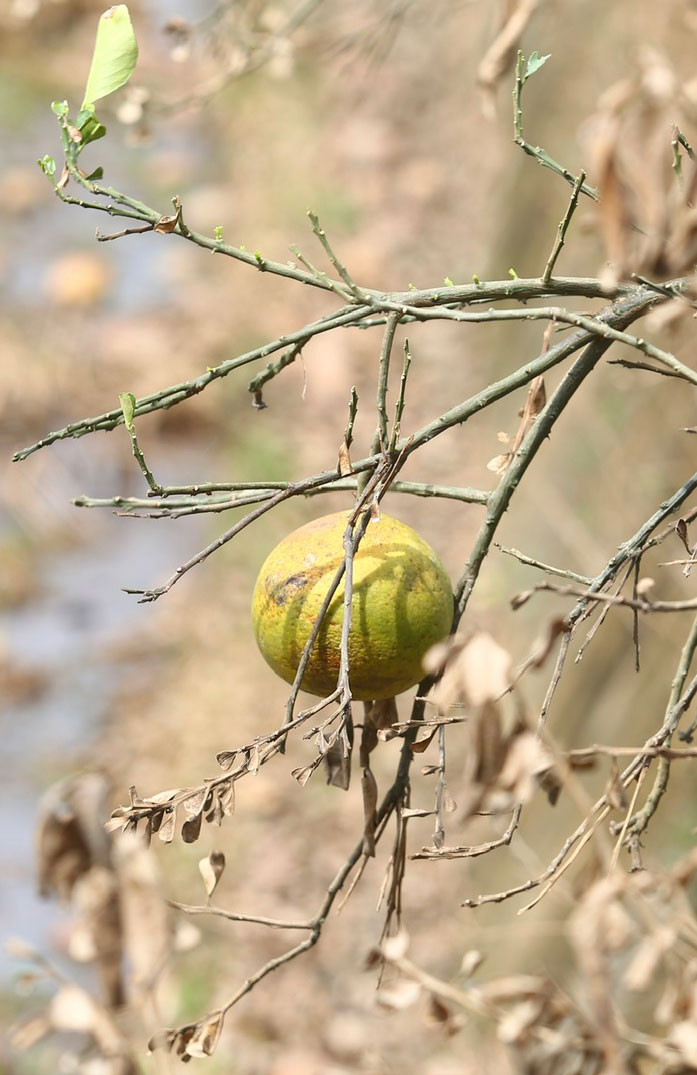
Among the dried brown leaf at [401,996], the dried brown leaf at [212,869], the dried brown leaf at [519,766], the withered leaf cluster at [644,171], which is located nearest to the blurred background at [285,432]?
the withered leaf cluster at [644,171]

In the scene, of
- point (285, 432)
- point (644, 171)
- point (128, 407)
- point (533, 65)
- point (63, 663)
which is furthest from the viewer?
point (285, 432)

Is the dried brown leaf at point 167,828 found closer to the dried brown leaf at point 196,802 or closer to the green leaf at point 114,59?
the dried brown leaf at point 196,802

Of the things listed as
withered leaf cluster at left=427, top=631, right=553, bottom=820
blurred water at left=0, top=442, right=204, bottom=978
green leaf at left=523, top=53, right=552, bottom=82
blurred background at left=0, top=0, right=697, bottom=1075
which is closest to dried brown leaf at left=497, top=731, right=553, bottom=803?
withered leaf cluster at left=427, top=631, right=553, bottom=820

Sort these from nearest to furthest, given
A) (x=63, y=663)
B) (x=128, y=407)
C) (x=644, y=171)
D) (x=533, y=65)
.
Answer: (x=644, y=171) < (x=128, y=407) < (x=533, y=65) < (x=63, y=663)

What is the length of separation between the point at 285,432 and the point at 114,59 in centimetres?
449

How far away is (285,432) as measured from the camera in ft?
18.5

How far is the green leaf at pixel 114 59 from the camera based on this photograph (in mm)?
1144

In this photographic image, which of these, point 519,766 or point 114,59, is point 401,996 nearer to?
point 519,766

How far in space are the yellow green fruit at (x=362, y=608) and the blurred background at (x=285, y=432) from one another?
0.60 ft

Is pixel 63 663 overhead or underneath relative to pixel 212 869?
underneath

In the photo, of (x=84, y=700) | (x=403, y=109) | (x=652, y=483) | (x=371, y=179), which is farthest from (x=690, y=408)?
(x=403, y=109)

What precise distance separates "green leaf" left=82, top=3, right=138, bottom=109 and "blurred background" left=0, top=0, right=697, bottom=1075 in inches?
14.2

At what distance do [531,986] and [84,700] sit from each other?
3.89 m

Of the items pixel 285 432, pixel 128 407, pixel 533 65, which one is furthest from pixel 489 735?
pixel 285 432
